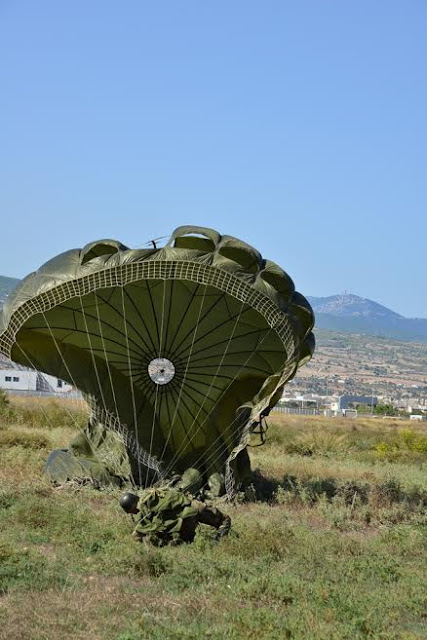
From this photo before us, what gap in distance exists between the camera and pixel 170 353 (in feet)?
58.5

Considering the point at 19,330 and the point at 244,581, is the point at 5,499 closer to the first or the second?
the point at 19,330

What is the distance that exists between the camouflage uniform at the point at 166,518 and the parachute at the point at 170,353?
12.2 ft

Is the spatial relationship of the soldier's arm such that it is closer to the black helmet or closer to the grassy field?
the grassy field

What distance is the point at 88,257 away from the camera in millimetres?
15281

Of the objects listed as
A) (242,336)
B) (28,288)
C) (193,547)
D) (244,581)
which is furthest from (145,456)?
(244,581)

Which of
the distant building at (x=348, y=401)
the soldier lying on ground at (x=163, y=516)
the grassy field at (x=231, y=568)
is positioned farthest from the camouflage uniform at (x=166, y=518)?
the distant building at (x=348, y=401)

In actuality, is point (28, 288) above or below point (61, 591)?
above

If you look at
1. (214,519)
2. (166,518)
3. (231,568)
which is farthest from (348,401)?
(231,568)

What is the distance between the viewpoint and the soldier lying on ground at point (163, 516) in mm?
12188

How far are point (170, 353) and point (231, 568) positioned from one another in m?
7.43

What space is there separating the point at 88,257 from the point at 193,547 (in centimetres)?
511

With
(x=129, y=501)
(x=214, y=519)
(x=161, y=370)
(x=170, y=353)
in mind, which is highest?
(x=170, y=353)

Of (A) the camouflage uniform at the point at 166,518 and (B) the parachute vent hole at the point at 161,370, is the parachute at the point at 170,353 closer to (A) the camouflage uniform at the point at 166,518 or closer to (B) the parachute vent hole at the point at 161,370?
(B) the parachute vent hole at the point at 161,370

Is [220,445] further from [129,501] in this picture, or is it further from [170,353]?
[129,501]
